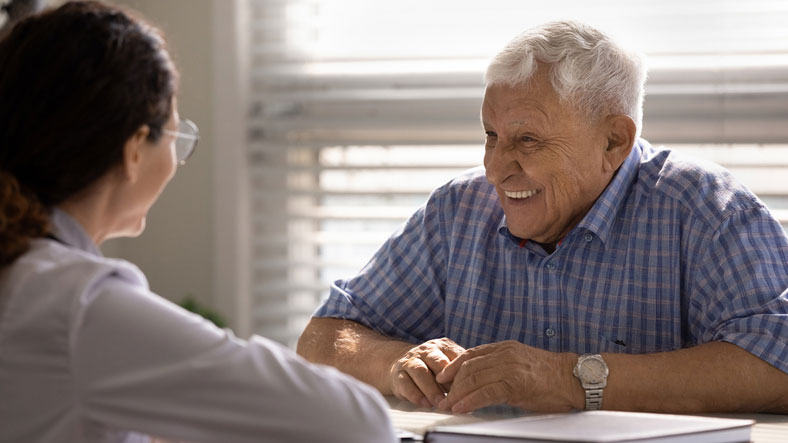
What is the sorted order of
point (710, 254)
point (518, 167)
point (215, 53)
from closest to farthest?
1. point (710, 254)
2. point (518, 167)
3. point (215, 53)

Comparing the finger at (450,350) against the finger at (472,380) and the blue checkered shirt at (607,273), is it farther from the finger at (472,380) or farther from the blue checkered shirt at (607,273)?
the blue checkered shirt at (607,273)

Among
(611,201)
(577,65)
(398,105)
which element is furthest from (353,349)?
(398,105)

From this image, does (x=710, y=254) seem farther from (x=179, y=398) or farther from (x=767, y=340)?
(x=179, y=398)

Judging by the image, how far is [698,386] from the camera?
1.51 meters

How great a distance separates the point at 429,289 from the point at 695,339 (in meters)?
0.57

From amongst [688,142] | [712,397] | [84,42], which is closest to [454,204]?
[712,397]

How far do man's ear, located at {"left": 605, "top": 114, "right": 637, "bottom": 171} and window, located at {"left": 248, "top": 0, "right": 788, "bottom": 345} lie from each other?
78 centimetres

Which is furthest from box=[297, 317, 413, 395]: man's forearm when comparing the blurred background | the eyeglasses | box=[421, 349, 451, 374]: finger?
the blurred background

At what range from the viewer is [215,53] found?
2.96m

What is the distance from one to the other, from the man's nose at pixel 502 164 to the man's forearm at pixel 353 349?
0.38m

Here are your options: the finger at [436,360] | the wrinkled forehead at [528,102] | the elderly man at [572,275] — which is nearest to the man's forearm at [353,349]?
the elderly man at [572,275]

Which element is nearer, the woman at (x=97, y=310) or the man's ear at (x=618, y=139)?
the woman at (x=97, y=310)

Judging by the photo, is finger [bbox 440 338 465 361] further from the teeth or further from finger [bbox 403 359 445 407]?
the teeth

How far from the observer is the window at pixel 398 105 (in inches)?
97.5
